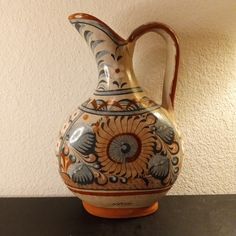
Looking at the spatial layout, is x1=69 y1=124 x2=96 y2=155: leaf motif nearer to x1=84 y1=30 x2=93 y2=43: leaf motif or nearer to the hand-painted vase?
the hand-painted vase

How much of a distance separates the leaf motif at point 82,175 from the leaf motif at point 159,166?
0.10 metres

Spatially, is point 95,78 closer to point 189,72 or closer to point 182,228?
point 189,72

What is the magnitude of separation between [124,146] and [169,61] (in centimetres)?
20

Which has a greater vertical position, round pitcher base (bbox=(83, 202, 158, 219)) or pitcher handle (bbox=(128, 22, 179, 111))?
pitcher handle (bbox=(128, 22, 179, 111))

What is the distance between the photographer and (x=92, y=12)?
2.40 feet

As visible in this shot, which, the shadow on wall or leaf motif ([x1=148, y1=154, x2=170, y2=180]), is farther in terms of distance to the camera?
the shadow on wall

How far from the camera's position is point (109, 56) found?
63 cm

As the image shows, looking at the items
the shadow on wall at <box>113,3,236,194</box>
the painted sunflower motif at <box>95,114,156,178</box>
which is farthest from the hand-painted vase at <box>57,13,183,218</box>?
the shadow on wall at <box>113,3,236,194</box>

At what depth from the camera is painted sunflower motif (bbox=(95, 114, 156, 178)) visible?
59 cm

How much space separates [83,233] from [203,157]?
0.32 metres

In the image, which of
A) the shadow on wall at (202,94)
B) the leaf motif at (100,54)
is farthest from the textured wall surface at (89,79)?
the leaf motif at (100,54)

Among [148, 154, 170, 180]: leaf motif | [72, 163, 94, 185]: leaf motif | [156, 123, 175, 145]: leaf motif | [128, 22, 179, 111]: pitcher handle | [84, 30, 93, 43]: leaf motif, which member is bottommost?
[148, 154, 170, 180]: leaf motif

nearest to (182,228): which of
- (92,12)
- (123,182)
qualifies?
(123,182)

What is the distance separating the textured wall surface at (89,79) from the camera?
0.73 metres
